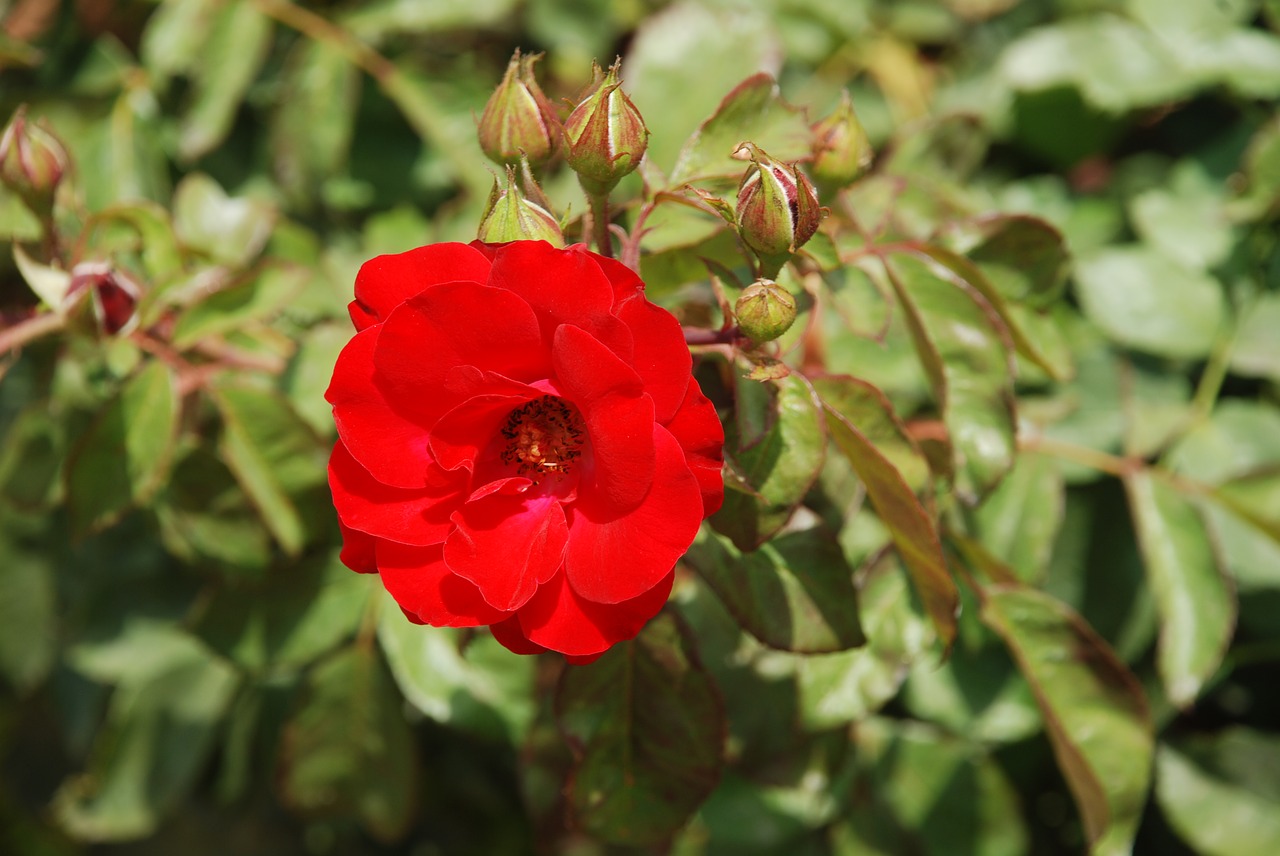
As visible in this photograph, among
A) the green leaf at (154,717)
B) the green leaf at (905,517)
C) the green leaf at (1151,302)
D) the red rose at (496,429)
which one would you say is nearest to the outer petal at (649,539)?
the red rose at (496,429)

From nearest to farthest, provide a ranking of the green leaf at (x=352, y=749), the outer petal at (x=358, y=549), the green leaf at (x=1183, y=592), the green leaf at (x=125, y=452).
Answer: the outer petal at (x=358, y=549) → the green leaf at (x=125, y=452) → the green leaf at (x=1183, y=592) → the green leaf at (x=352, y=749)

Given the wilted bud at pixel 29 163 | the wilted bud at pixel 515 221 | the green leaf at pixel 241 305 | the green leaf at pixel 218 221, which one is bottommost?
the green leaf at pixel 218 221

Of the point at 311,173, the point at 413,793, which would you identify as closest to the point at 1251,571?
the point at 413,793

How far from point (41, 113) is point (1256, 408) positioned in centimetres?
185

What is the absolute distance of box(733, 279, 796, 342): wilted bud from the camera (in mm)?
771

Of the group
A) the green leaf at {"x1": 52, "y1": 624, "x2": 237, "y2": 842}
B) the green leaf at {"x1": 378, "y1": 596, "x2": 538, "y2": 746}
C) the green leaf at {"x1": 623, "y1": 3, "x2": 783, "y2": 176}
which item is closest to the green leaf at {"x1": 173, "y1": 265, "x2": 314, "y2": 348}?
the green leaf at {"x1": 378, "y1": 596, "x2": 538, "y2": 746}

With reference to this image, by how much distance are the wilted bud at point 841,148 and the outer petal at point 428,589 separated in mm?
523

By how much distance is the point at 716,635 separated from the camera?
1240mm

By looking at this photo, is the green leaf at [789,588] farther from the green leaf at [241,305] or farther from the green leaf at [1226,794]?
the green leaf at [1226,794]

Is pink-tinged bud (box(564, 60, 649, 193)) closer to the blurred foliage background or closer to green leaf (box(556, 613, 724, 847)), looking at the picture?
the blurred foliage background

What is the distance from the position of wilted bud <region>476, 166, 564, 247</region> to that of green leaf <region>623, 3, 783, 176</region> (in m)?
0.62

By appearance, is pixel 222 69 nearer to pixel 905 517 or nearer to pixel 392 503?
pixel 392 503

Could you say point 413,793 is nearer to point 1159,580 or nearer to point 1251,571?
point 1159,580

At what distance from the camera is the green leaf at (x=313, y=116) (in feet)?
5.12
